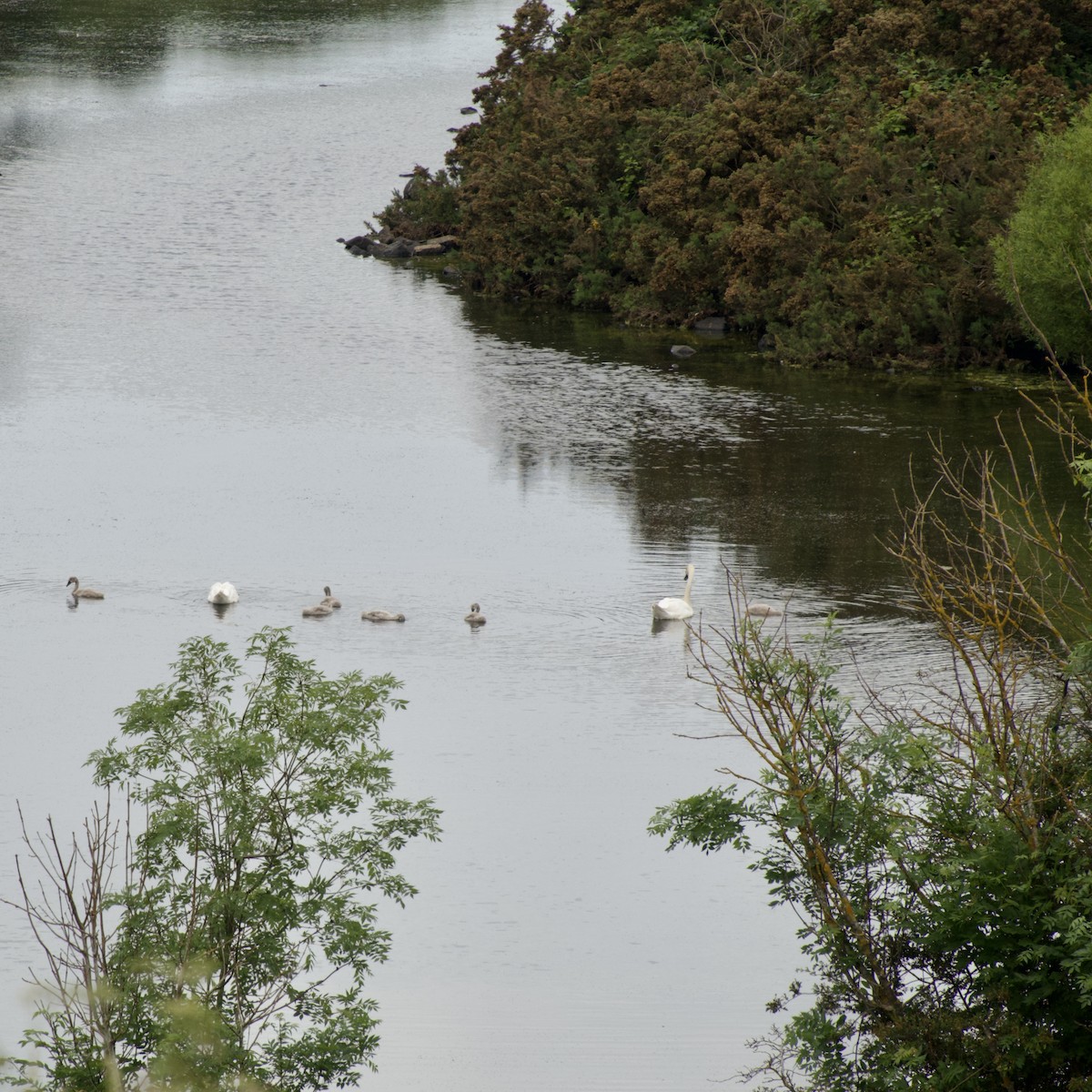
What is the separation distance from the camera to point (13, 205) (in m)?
63.6

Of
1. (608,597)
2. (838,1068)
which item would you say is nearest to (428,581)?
(608,597)

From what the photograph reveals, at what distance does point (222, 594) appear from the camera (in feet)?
87.7

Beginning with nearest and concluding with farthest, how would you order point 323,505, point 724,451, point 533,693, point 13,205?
point 533,693 < point 323,505 < point 724,451 < point 13,205

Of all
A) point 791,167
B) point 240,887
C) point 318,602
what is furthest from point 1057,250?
point 240,887

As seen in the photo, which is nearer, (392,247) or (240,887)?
(240,887)

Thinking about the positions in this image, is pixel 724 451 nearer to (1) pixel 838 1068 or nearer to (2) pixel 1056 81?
(2) pixel 1056 81

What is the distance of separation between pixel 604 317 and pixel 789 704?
130ft

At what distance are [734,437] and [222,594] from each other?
14.8 meters

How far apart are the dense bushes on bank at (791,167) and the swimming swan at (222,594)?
2168cm

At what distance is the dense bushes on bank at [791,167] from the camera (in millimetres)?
44375

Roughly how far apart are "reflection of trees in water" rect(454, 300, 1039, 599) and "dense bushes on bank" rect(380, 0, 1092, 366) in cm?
181

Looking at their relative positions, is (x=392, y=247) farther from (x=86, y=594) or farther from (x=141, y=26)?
(x=141, y=26)

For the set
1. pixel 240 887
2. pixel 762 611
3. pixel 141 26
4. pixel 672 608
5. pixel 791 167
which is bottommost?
pixel 672 608

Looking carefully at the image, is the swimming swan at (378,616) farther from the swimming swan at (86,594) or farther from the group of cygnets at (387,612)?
the swimming swan at (86,594)
